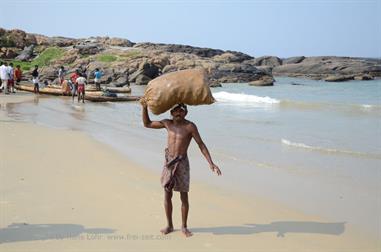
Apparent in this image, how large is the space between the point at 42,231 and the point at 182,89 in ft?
7.35

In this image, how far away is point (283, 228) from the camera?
18.5ft

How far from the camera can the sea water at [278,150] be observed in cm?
725

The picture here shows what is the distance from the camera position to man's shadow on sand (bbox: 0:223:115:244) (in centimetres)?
494

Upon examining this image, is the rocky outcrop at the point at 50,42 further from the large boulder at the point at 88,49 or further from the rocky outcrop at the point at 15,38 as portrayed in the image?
the large boulder at the point at 88,49

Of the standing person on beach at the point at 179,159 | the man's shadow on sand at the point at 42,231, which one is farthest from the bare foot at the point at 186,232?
the man's shadow on sand at the point at 42,231

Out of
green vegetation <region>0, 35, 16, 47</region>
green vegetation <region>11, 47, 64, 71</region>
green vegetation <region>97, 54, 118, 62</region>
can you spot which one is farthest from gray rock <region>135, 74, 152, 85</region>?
green vegetation <region>0, 35, 16, 47</region>

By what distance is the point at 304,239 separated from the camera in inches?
206

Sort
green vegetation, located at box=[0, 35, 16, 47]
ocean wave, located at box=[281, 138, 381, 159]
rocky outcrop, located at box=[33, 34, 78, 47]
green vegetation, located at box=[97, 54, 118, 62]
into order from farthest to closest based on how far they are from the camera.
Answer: rocky outcrop, located at box=[33, 34, 78, 47] < green vegetation, located at box=[0, 35, 16, 47] < green vegetation, located at box=[97, 54, 118, 62] < ocean wave, located at box=[281, 138, 381, 159]

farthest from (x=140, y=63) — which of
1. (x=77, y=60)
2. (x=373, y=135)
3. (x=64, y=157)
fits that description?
(x=64, y=157)

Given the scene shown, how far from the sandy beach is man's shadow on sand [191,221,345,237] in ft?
0.04

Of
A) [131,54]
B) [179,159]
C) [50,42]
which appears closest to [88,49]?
[131,54]

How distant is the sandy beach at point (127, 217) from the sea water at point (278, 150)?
2.03 ft

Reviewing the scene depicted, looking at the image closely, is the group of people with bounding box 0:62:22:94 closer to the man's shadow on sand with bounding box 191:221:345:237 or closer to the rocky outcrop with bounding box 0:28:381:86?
the rocky outcrop with bounding box 0:28:381:86

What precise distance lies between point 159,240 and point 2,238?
168 centimetres
